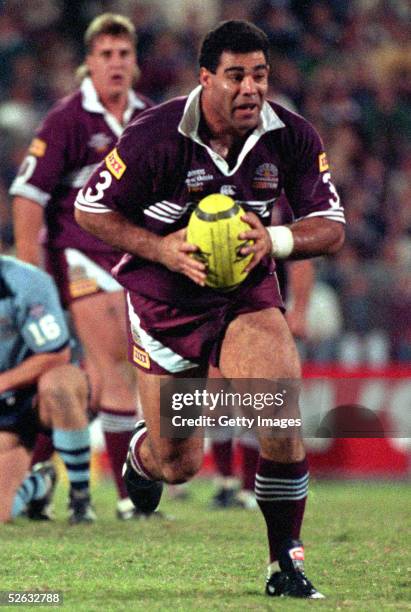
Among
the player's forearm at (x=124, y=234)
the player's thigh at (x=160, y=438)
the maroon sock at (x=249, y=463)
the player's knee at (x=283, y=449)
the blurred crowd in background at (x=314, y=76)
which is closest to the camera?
the player's knee at (x=283, y=449)

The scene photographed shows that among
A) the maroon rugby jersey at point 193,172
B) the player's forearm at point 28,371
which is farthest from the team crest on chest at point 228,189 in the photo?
the player's forearm at point 28,371

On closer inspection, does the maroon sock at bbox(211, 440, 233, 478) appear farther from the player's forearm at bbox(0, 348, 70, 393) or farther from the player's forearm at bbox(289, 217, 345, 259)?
the player's forearm at bbox(289, 217, 345, 259)

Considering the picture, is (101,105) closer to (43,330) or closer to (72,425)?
(43,330)

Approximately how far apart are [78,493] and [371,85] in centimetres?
883


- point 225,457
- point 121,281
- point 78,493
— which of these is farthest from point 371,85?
point 121,281

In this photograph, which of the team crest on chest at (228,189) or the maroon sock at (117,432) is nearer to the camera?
the team crest on chest at (228,189)

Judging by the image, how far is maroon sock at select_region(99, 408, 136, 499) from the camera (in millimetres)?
7348

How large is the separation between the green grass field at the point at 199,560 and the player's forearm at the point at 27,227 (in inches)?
59.8

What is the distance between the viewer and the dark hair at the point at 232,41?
4898mm

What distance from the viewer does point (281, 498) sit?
4.69 meters

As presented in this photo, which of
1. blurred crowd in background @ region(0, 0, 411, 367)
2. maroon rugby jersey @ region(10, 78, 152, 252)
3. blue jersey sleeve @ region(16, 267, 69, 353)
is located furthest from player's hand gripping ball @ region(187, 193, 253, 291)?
blurred crowd in background @ region(0, 0, 411, 367)

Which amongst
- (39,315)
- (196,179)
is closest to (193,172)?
(196,179)

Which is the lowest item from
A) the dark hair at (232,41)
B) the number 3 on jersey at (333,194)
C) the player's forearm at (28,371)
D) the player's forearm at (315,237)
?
the player's forearm at (28,371)

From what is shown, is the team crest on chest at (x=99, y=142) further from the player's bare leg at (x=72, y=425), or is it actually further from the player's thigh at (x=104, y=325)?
the player's bare leg at (x=72, y=425)
